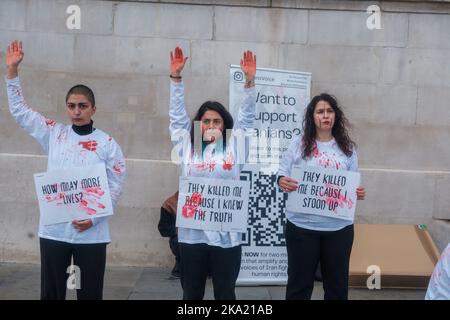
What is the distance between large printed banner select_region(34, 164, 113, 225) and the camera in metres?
4.00

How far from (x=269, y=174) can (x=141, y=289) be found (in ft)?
5.82

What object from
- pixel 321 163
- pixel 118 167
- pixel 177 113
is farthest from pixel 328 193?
pixel 118 167

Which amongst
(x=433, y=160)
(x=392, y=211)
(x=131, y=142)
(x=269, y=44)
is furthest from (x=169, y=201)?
(x=433, y=160)

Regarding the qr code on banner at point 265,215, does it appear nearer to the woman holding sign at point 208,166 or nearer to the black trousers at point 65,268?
the woman holding sign at point 208,166

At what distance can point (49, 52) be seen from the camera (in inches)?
269

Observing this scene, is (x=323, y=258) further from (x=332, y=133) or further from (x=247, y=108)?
(x=247, y=108)

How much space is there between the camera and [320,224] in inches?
171

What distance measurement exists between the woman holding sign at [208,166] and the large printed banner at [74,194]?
572 mm

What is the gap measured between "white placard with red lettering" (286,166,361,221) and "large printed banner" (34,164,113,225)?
1415 millimetres

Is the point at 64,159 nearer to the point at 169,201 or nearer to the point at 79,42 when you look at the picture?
the point at 169,201

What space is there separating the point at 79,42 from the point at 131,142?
1307 mm

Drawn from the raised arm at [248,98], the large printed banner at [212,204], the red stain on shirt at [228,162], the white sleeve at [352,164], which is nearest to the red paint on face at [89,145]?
the large printed banner at [212,204]

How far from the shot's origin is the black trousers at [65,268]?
3944mm

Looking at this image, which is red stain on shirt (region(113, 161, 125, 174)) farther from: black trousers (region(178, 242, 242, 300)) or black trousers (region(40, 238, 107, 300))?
black trousers (region(178, 242, 242, 300))
